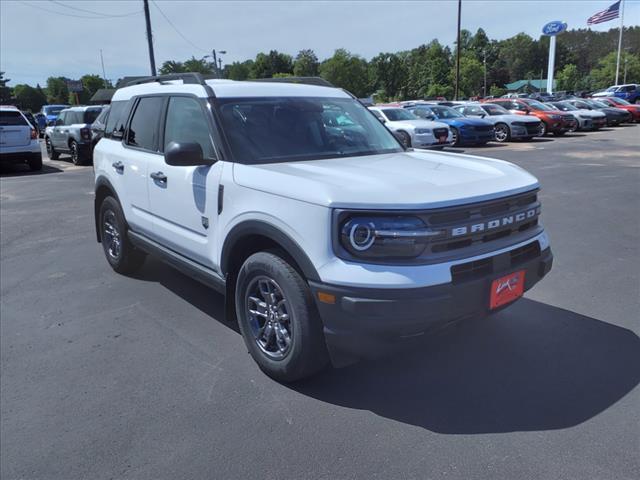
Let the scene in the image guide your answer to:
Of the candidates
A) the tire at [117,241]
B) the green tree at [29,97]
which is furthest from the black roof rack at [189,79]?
the green tree at [29,97]

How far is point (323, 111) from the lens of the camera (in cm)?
430

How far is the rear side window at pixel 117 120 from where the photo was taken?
5.33 m

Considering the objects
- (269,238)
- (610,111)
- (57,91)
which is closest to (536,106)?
(610,111)

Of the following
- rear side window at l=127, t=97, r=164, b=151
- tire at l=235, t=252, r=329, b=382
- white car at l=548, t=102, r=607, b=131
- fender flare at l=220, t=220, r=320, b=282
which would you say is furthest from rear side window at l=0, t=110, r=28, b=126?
white car at l=548, t=102, r=607, b=131

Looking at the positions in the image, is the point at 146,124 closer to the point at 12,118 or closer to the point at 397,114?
the point at 12,118

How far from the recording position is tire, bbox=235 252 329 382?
9.94 ft

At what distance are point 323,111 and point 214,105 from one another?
0.95 m

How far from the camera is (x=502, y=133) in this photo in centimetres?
2070

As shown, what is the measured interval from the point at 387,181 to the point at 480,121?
17211mm

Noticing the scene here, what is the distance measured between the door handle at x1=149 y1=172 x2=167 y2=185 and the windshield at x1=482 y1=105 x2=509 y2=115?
20.2 meters

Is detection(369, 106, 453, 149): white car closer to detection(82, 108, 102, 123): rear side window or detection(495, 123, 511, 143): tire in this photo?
detection(495, 123, 511, 143): tire

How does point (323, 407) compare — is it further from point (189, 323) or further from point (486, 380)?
point (189, 323)

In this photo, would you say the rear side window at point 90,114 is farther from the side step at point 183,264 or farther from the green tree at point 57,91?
the green tree at point 57,91

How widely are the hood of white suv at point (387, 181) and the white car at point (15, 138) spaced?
46.9 ft
